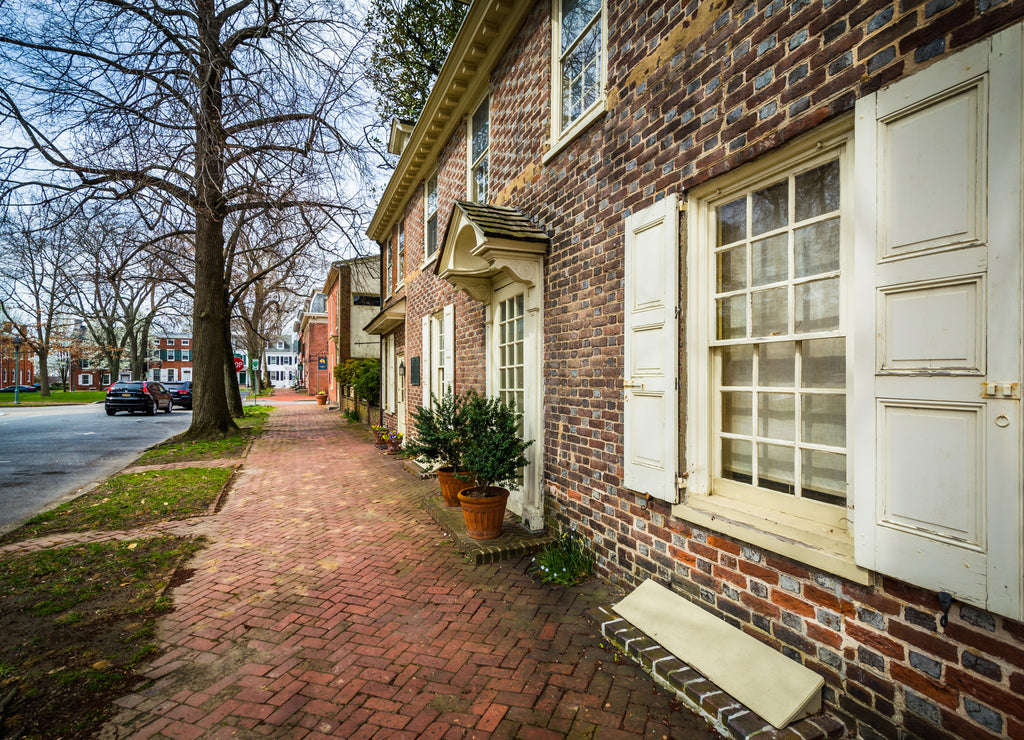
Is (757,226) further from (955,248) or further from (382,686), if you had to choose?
(382,686)

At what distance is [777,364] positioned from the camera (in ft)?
9.19

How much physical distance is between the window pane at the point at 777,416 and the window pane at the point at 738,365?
146mm

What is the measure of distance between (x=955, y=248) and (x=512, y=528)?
4.26 meters

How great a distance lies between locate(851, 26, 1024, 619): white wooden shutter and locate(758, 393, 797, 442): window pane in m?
0.59

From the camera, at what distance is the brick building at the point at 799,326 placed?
178 centimetres

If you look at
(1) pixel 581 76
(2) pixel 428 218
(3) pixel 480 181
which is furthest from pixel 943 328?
(2) pixel 428 218

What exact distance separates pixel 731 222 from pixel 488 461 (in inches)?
112

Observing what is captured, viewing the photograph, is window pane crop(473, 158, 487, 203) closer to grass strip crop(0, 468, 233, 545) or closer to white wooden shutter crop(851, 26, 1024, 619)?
white wooden shutter crop(851, 26, 1024, 619)

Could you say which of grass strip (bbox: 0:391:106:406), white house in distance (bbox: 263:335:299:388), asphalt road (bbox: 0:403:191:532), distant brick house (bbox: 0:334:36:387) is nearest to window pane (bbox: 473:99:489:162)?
asphalt road (bbox: 0:403:191:532)

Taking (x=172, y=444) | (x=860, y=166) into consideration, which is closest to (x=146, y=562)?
(x=860, y=166)

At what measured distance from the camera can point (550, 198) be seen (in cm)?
490

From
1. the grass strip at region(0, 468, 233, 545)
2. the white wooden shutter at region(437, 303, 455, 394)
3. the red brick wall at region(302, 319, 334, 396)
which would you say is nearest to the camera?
the grass strip at region(0, 468, 233, 545)

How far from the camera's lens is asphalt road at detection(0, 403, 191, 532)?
23.2ft

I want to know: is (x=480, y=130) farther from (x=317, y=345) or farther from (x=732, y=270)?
(x=317, y=345)
